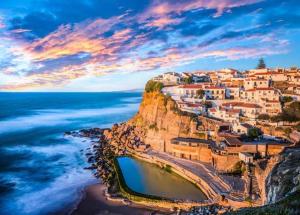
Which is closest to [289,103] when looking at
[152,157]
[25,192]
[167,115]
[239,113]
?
[239,113]

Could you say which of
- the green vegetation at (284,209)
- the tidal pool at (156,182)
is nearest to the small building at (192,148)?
the tidal pool at (156,182)

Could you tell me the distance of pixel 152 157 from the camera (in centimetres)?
4200

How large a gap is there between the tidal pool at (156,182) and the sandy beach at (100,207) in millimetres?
3231

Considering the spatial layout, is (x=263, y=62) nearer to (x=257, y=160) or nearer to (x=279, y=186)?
(x=257, y=160)

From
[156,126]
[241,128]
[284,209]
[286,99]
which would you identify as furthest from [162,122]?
[284,209]

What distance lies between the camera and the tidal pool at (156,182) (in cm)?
3048

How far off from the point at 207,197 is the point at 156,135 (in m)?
20.4

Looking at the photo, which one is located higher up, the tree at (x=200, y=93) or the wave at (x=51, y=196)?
the tree at (x=200, y=93)

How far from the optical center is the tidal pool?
30.5m

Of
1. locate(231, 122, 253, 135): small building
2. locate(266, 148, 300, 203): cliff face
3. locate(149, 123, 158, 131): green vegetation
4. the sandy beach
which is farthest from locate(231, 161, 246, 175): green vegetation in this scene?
locate(149, 123, 158, 131): green vegetation

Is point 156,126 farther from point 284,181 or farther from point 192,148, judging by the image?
point 284,181

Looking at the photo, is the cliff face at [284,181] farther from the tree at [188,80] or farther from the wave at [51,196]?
the tree at [188,80]

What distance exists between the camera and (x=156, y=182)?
3444 cm

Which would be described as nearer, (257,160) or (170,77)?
(257,160)
